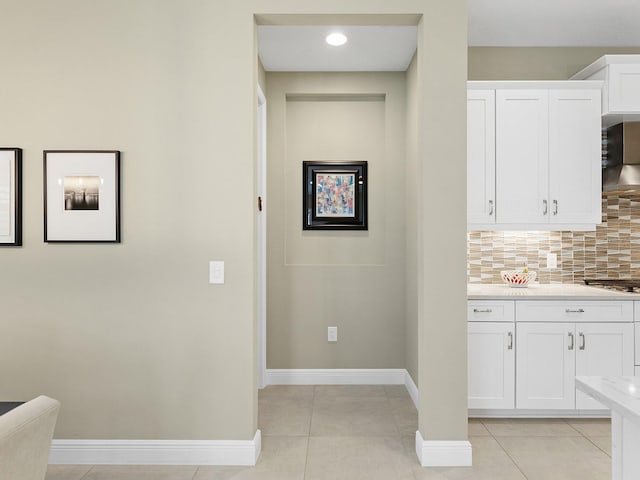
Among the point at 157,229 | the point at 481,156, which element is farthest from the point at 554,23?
the point at 157,229

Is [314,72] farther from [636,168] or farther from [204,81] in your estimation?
[636,168]

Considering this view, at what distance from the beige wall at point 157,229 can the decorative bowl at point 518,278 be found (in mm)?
1175

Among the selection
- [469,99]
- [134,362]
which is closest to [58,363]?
[134,362]

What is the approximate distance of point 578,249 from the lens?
374cm

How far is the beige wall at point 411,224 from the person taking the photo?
362 centimetres

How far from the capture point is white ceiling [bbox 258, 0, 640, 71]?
3082 mm

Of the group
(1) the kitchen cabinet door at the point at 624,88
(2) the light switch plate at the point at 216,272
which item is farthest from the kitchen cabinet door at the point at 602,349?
(2) the light switch plate at the point at 216,272

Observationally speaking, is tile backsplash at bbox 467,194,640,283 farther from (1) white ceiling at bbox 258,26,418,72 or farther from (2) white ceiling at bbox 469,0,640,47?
(1) white ceiling at bbox 258,26,418,72

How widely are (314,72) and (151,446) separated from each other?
10.4ft

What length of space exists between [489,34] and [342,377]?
307 centimetres

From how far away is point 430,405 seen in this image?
8.54ft

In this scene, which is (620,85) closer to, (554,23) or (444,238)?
(554,23)

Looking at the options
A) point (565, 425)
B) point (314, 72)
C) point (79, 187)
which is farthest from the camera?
point (314, 72)

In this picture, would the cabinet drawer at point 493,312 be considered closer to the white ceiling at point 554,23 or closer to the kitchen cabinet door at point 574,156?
the kitchen cabinet door at point 574,156
